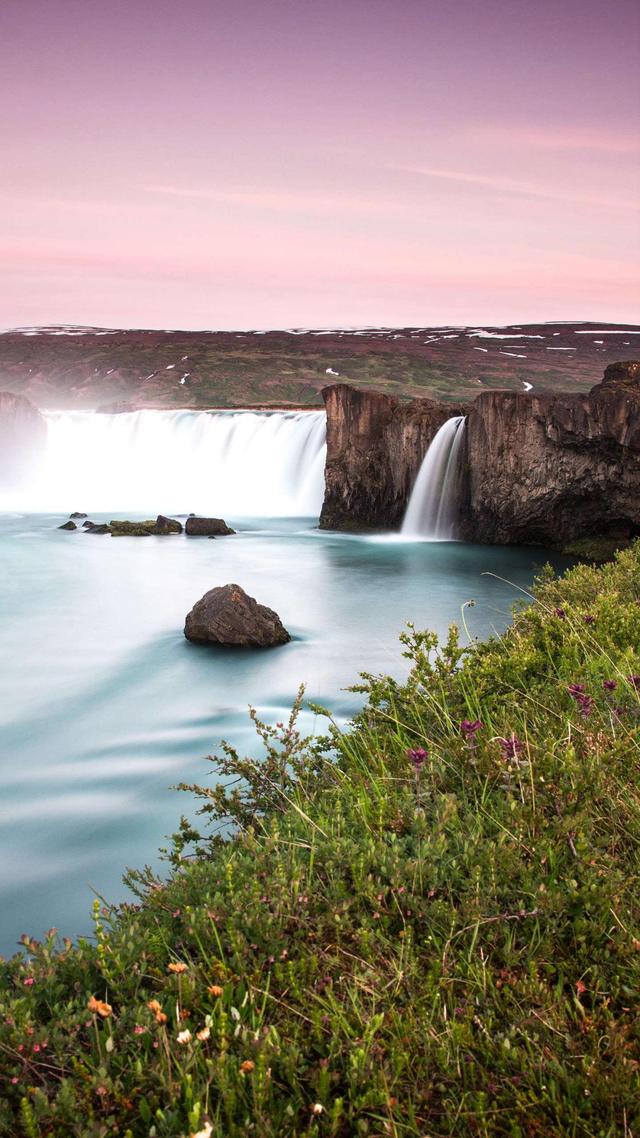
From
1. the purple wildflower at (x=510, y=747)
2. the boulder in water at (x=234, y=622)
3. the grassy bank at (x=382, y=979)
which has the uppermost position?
the purple wildflower at (x=510, y=747)

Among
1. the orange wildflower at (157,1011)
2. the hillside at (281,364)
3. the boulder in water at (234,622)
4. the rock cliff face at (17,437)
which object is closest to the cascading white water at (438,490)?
the boulder in water at (234,622)

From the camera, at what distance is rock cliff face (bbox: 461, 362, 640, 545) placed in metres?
20.9

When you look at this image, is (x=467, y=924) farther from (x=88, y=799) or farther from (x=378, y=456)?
(x=378, y=456)

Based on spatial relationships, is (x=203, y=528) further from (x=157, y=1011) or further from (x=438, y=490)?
(x=157, y=1011)

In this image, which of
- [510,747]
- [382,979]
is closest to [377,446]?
[510,747]

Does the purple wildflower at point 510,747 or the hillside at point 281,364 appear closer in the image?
the purple wildflower at point 510,747

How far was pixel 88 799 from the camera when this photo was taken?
8.02 metres

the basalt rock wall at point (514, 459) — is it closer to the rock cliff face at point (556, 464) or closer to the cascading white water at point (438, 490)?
the rock cliff face at point (556, 464)

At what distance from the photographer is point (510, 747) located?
404cm

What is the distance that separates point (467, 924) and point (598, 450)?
1976 cm

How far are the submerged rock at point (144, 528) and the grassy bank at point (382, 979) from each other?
77.1 feet

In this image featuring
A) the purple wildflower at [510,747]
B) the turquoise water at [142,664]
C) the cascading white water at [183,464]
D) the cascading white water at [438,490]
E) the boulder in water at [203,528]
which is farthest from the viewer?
the cascading white water at [183,464]

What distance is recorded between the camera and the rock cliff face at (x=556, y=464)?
68.7ft

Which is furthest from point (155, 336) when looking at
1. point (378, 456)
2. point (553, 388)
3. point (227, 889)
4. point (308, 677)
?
point (227, 889)
